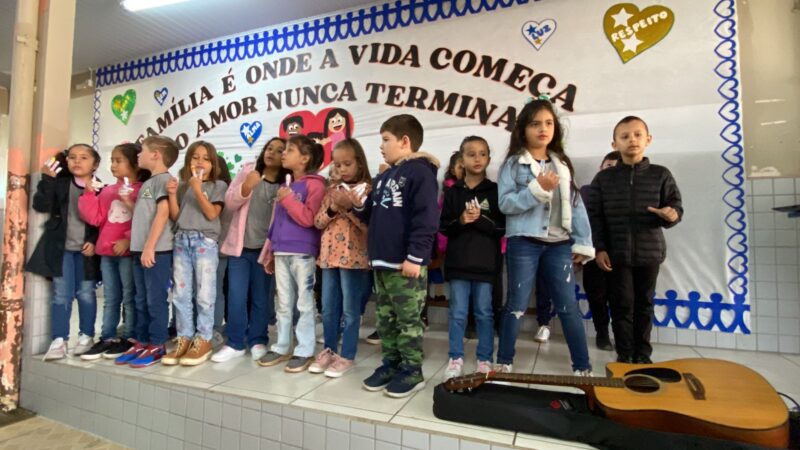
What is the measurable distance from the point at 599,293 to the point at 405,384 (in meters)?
1.52

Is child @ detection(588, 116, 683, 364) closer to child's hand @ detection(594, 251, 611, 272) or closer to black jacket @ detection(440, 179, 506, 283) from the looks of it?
child's hand @ detection(594, 251, 611, 272)

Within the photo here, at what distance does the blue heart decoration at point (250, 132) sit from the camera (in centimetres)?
385

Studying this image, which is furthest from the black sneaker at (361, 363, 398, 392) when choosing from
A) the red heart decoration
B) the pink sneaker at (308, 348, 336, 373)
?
the red heart decoration

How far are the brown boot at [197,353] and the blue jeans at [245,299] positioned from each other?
0.13m

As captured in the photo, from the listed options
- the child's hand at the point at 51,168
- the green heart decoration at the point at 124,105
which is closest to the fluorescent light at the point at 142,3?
the green heart decoration at the point at 124,105

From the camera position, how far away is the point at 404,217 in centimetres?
178

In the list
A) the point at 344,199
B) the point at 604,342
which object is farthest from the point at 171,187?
the point at 604,342

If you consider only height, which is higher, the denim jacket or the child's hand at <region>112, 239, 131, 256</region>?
the denim jacket

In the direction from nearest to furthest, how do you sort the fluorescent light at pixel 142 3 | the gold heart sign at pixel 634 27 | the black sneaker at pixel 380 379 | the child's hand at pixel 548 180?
the child's hand at pixel 548 180
the black sneaker at pixel 380 379
the gold heart sign at pixel 634 27
the fluorescent light at pixel 142 3

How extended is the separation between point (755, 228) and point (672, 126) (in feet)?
2.62

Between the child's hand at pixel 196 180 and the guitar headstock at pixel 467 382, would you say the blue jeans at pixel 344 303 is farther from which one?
the child's hand at pixel 196 180

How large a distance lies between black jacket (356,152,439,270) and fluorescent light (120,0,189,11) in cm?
298

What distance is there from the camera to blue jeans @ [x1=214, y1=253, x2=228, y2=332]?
2498 millimetres

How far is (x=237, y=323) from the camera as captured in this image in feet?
7.50
